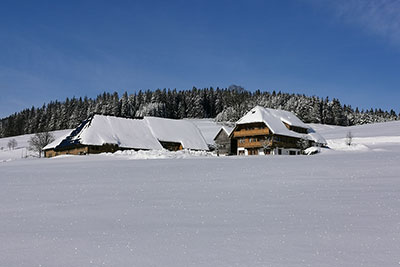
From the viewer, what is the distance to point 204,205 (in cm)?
924

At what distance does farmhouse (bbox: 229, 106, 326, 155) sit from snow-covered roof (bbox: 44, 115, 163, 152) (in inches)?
560

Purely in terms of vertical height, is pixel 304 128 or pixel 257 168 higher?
pixel 304 128

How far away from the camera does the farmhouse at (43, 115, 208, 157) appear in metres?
45.6

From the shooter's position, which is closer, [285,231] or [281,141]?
[285,231]

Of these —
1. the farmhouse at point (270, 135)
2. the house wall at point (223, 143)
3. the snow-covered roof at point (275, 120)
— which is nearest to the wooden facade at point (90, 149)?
the house wall at point (223, 143)

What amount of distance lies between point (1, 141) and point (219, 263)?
115778 millimetres

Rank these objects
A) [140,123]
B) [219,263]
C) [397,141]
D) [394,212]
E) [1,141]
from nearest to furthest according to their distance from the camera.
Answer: [219,263] → [394,212] → [140,123] → [397,141] → [1,141]

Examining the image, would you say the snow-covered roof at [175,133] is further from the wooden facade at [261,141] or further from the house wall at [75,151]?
the house wall at [75,151]

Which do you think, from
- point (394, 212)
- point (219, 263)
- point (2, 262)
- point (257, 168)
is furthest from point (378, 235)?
point (257, 168)

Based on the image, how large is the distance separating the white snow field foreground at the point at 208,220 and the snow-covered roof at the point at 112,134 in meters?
32.6

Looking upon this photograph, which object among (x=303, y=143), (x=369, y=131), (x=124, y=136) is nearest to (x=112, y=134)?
(x=124, y=136)

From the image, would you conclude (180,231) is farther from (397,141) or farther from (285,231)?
(397,141)

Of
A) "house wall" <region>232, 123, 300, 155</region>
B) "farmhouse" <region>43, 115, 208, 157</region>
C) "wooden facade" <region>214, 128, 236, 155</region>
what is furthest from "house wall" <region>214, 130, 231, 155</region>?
"farmhouse" <region>43, 115, 208, 157</region>

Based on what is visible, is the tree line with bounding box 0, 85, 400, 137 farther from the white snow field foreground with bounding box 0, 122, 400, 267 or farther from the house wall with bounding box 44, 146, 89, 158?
the white snow field foreground with bounding box 0, 122, 400, 267
